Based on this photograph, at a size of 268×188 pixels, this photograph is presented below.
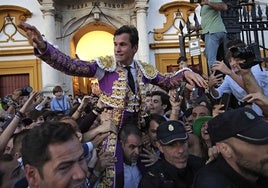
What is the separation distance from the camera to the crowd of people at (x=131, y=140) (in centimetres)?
228

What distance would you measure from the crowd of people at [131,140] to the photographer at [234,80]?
0.05 feet

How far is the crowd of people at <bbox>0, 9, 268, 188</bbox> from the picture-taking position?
2281 mm

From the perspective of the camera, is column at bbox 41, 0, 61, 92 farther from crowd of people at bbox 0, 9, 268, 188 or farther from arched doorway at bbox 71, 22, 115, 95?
crowd of people at bbox 0, 9, 268, 188

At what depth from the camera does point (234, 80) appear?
422 centimetres

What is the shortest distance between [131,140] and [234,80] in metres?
1.27

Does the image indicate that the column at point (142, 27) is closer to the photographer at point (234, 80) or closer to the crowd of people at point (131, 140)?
the photographer at point (234, 80)

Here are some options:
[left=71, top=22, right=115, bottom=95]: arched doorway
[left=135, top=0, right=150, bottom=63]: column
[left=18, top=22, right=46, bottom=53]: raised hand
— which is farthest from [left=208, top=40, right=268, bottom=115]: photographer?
[left=71, top=22, right=115, bottom=95]: arched doorway

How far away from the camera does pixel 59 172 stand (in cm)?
222

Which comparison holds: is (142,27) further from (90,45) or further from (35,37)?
(35,37)

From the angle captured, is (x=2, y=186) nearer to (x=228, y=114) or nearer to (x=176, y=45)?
(x=228, y=114)

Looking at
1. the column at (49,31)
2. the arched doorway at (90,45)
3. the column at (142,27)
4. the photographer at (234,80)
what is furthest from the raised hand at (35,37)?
the arched doorway at (90,45)

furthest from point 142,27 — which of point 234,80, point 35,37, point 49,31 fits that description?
point 35,37

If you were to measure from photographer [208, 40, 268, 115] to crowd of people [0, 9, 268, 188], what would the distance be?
0.05 feet

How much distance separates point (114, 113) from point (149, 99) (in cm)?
234
